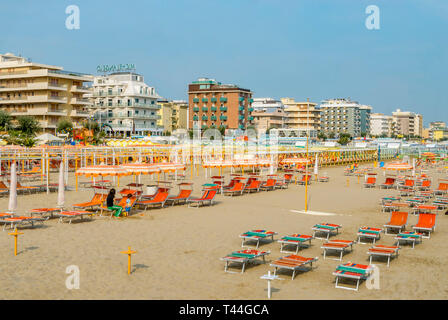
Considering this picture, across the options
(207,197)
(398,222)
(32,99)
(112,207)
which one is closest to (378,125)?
(32,99)

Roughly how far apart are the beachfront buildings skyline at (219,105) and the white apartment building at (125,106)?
2016cm

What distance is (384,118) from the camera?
603ft

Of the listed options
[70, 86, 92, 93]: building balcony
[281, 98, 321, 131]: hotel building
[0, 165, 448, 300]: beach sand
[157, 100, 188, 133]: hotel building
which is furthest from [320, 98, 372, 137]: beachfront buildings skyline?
[0, 165, 448, 300]: beach sand

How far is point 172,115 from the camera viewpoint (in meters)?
118

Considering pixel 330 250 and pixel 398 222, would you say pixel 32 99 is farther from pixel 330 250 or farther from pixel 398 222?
pixel 330 250

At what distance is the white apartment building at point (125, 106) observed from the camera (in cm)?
7850

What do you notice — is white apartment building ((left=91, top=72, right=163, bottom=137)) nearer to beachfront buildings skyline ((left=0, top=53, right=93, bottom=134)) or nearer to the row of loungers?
beachfront buildings skyline ((left=0, top=53, right=93, bottom=134))

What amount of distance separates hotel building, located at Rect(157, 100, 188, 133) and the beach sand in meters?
93.1

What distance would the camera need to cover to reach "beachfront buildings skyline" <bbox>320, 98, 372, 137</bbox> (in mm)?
148100

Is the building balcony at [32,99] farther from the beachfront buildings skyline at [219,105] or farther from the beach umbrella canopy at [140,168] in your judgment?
the beach umbrella canopy at [140,168]

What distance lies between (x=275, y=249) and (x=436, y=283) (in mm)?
3905

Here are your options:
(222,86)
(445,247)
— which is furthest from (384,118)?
(445,247)

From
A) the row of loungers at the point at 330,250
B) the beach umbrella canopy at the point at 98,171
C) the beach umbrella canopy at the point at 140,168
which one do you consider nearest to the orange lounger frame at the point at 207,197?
the beach umbrella canopy at the point at 140,168
